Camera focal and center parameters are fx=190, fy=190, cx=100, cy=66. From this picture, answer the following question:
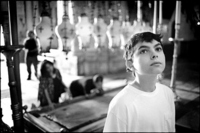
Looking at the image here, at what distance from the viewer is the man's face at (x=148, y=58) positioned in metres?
1.28

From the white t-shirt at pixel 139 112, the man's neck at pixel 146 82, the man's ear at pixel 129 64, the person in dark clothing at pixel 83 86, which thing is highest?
the man's ear at pixel 129 64

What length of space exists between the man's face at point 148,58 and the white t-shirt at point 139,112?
19 cm

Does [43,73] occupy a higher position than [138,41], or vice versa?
[138,41]

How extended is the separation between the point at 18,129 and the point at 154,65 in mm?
2278

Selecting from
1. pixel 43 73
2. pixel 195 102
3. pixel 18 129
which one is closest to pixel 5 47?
pixel 18 129

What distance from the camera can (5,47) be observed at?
7.80 ft

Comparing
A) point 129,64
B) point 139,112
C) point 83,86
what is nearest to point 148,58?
point 129,64

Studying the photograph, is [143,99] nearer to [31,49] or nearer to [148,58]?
[148,58]

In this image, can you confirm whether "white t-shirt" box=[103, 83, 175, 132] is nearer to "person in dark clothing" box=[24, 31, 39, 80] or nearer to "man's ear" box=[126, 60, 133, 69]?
"man's ear" box=[126, 60, 133, 69]

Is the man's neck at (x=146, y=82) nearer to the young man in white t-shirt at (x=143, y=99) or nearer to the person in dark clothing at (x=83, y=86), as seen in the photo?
the young man in white t-shirt at (x=143, y=99)

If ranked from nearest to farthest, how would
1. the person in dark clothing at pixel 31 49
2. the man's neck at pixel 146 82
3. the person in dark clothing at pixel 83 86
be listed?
the man's neck at pixel 146 82, the person in dark clothing at pixel 83 86, the person in dark clothing at pixel 31 49

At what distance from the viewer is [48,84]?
4.91 meters

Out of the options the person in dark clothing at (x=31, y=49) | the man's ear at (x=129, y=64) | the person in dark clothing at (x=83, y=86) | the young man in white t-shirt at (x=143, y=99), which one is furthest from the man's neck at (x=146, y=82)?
the person in dark clothing at (x=31, y=49)

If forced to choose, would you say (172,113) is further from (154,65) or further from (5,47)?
(5,47)
